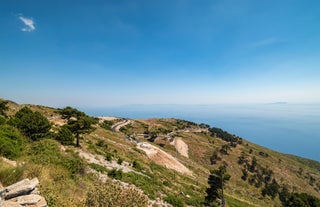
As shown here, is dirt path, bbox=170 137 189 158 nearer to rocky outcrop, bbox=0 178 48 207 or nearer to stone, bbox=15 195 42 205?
rocky outcrop, bbox=0 178 48 207

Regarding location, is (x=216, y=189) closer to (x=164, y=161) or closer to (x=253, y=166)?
(x=164, y=161)

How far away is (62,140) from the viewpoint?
24266 mm

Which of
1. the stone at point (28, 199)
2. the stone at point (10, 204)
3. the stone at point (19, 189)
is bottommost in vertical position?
the stone at point (28, 199)

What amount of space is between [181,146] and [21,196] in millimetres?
81798

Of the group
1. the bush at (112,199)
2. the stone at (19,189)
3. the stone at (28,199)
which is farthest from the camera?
the bush at (112,199)

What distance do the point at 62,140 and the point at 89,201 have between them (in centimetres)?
1959

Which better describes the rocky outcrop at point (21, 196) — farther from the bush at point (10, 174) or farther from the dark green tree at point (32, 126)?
the dark green tree at point (32, 126)

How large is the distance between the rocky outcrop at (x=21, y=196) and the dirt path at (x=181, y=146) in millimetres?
74766

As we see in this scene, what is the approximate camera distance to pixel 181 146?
278 ft

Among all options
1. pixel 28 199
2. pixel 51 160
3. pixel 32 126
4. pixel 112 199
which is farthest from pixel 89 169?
pixel 28 199

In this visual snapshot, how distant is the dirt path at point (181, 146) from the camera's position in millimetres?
79944

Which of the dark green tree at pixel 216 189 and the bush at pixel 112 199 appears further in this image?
the dark green tree at pixel 216 189

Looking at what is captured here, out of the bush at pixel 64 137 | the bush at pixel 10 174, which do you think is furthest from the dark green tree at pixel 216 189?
the bush at pixel 10 174

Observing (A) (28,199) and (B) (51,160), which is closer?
(A) (28,199)
